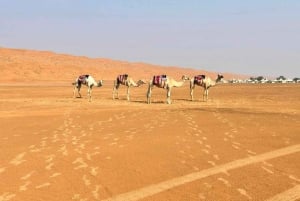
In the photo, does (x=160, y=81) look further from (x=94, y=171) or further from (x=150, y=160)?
(x=94, y=171)

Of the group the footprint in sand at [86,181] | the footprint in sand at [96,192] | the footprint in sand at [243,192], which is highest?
the footprint in sand at [243,192]

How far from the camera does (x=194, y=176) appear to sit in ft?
29.9

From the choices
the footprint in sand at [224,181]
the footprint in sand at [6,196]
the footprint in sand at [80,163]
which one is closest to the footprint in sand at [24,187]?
the footprint in sand at [6,196]

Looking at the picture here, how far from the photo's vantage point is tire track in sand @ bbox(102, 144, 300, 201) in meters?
7.83

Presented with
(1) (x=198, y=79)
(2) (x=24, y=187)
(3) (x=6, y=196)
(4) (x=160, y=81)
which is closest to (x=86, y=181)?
(2) (x=24, y=187)

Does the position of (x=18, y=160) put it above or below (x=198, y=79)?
below

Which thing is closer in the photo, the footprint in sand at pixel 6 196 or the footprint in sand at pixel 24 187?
the footprint in sand at pixel 6 196

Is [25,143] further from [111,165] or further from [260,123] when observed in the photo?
[260,123]

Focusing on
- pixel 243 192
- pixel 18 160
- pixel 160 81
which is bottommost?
pixel 18 160

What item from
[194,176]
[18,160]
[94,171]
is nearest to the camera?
[194,176]

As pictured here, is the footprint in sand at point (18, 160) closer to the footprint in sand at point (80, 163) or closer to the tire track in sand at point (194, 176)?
the footprint in sand at point (80, 163)

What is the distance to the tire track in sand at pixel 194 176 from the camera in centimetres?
783

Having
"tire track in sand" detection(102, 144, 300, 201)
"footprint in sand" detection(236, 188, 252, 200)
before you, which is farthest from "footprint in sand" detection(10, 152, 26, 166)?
"footprint in sand" detection(236, 188, 252, 200)

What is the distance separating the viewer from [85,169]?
9719 mm
